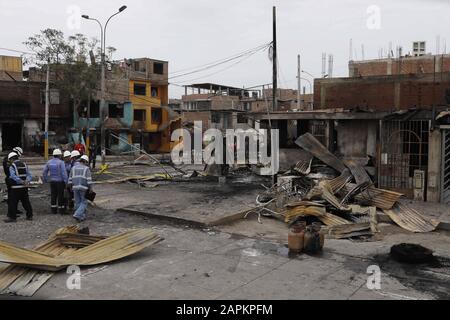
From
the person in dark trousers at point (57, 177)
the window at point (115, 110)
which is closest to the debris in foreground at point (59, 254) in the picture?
the person in dark trousers at point (57, 177)

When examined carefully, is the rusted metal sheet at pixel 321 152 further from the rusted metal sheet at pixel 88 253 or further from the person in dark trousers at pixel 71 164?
the rusted metal sheet at pixel 88 253

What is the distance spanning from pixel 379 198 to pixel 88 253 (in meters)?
8.45

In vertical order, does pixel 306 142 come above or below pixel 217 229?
above

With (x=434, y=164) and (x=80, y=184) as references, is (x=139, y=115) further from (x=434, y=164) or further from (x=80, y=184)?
(x=80, y=184)

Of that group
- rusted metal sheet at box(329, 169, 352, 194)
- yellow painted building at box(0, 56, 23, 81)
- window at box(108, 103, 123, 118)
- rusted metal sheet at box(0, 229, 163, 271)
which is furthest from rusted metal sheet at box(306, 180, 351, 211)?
yellow painted building at box(0, 56, 23, 81)

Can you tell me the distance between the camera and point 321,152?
17.5 meters

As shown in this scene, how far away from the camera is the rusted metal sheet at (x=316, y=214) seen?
37.0 feet

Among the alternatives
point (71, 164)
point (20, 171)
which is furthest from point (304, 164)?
point (20, 171)

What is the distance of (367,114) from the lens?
16.9 meters

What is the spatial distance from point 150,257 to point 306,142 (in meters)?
11.0

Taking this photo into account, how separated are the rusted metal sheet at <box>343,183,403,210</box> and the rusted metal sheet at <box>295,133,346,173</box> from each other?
3383mm

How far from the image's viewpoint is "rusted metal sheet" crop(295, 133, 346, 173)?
16922 millimetres
